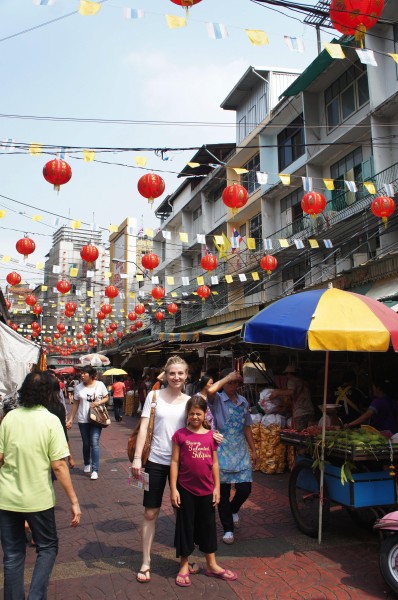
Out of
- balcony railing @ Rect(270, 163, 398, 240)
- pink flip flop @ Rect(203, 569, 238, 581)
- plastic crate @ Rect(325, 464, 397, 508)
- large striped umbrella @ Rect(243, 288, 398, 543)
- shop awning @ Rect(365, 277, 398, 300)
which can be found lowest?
pink flip flop @ Rect(203, 569, 238, 581)

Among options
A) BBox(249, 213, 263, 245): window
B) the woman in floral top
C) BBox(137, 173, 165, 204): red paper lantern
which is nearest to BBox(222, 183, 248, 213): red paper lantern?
BBox(137, 173, 165, 204): red paper lantern

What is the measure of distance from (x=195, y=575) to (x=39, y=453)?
201 centimetres

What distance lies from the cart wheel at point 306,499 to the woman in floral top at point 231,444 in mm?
659

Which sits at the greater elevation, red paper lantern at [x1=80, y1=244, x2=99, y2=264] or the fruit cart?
red paper lantern at [x1=80, y1=244, x2=99, y2=264]

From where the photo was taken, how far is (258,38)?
630cm

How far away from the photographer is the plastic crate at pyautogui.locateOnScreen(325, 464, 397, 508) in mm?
4602

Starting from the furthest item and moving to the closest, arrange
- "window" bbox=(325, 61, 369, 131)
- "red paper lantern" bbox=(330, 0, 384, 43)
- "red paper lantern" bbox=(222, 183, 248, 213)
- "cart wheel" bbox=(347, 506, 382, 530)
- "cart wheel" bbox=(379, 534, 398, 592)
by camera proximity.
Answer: "window" bbox=(325, 61, 369, 131), "red paper lantern" bbox=(222, 183, 248, 213), "red paper lantern" bbox=(330, 0, 384, 43), "cart wheel" bbox=(347, 506, 382, 530), "cart wheel" bbox=(379, 534, 398, 592)

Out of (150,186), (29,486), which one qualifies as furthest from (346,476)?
(150,186)

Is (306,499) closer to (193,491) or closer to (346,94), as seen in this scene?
(193,491)

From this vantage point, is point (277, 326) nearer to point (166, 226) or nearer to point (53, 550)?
point (53, 550)

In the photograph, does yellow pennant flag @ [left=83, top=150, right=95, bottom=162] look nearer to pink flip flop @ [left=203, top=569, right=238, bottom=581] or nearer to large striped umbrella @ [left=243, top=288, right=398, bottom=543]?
large striped umbrella @ [left=243, top=288, right=398, bottom=543]

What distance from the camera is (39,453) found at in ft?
10.5

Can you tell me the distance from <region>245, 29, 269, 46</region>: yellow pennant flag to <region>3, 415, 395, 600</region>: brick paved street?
6.15m

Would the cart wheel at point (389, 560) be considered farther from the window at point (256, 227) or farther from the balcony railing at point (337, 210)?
the window at point (256, 227)
